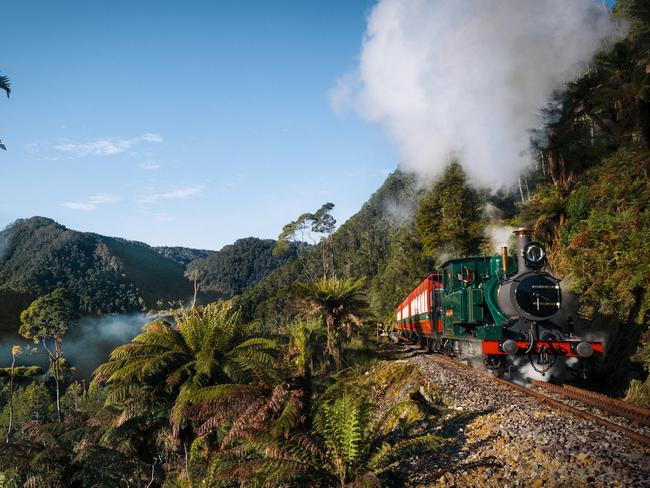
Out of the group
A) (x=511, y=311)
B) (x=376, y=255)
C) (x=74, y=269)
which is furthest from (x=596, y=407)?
(x=74, y=269)

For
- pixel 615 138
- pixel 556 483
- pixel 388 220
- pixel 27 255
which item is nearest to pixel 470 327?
Result: pixel 556 483

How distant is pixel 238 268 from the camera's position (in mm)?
161875

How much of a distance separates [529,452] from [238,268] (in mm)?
159600

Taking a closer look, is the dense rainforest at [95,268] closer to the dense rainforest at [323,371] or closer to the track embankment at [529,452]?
the dense rainforest at [323,371]

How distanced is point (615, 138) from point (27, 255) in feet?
577

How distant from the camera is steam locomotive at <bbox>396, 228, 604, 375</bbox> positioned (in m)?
9.80

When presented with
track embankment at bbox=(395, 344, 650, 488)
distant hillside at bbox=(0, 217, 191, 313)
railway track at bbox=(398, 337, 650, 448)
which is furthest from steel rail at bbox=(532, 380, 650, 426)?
distant hillside at bbox=(0, 217, 191, 313)

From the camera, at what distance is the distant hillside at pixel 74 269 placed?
138500 mm

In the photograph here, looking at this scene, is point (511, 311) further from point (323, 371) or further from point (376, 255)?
point (376, 255)

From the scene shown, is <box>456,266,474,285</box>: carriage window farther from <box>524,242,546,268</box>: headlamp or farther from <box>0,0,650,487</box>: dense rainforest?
<box>0,0,650,487</box>: dense rainforest

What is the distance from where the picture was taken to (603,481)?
15.5 feet

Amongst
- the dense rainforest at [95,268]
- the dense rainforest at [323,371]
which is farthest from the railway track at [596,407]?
the dense rainforest at [95,268]

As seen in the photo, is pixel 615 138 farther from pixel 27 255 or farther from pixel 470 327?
pixel 27 255

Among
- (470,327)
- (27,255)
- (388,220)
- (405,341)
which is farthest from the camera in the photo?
(27,255)
